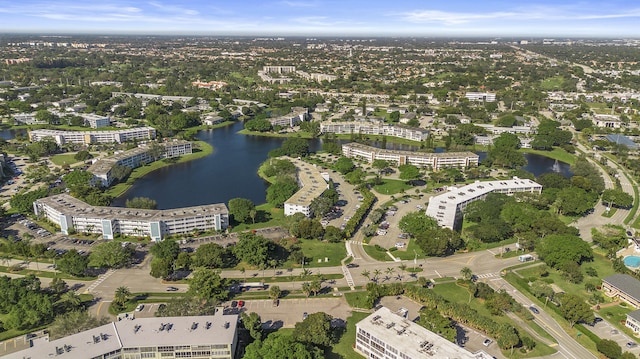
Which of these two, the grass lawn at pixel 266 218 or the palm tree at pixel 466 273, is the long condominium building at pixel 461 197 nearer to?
the palm tree at pixel 466 273

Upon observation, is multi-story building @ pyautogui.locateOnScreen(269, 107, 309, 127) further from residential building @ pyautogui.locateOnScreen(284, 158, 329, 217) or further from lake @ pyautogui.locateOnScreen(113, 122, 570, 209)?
residential building @ pyautogui.locateOnScreen(284, 158, 329, 217)

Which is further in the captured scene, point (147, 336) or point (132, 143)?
point (132, 143)

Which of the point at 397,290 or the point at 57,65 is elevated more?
the point at 57,65

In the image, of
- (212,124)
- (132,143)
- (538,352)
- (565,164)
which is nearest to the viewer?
(538,352)

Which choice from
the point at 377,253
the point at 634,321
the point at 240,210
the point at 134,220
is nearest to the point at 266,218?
the point at 240,210

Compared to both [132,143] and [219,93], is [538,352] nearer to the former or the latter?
[132,143]

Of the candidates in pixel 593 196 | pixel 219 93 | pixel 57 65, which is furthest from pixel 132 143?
pixel 57 65

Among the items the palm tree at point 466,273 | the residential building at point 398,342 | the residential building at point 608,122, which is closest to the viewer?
the residential building at point 398,342

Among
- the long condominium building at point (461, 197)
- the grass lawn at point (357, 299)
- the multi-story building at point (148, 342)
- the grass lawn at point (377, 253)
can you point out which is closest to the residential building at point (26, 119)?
the grass lawn at point (377, 253)
